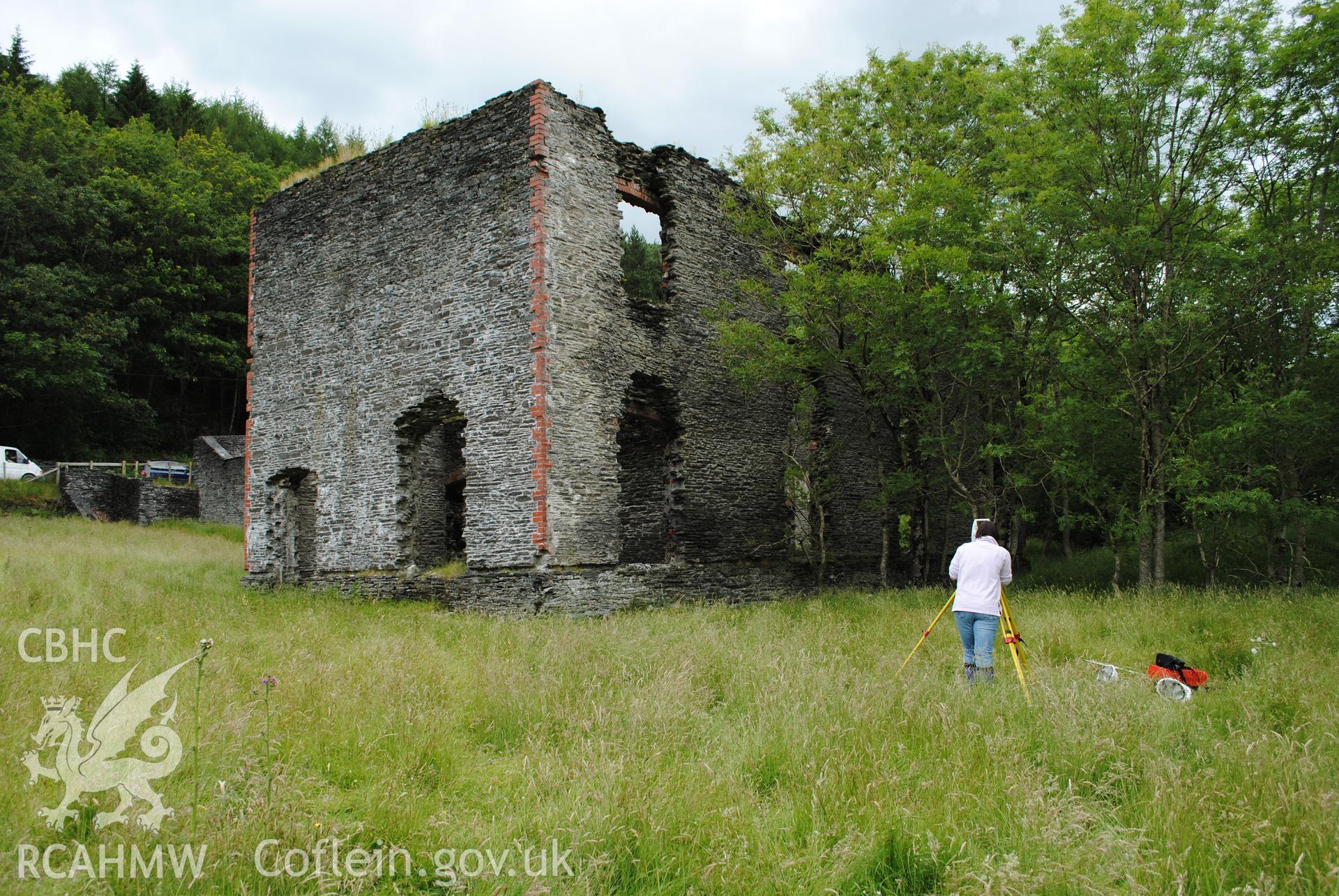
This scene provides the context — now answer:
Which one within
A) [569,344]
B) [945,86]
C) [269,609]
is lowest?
[269,609]

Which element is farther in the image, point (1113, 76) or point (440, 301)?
point (440, 301)

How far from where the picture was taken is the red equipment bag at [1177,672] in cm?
606

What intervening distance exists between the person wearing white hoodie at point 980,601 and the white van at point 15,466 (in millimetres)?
29279

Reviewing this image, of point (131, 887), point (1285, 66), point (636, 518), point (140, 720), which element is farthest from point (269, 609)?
point (1285, 66)

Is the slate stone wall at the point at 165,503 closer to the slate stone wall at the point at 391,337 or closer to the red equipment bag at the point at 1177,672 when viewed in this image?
the slate stone wall at the point at 391,337

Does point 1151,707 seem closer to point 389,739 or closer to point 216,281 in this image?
point 389,739

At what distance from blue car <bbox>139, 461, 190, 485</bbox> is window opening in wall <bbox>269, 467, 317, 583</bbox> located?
17533 millimetres

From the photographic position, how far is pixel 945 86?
49.2 feet

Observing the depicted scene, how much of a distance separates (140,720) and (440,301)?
8987mm

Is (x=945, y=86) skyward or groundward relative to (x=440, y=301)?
skyward

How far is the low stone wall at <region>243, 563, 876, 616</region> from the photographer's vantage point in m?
10.6

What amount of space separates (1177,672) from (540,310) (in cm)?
845

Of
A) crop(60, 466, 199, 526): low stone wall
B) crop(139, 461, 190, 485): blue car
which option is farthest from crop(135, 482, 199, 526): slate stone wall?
crop(139, 461, 190, 485): blue car

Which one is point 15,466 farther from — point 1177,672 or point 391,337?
point 1177,672
